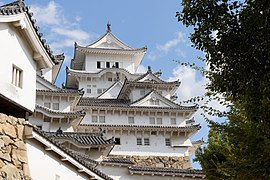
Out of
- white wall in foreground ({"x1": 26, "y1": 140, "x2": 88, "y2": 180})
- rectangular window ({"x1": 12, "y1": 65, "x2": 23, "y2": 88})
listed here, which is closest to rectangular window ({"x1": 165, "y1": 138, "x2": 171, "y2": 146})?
white wall in foreground ({"x1": 26, "y1": 140, "x2": 88, "y2": 180})

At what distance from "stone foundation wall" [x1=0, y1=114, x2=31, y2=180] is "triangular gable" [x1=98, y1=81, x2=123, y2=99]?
34.6 metres

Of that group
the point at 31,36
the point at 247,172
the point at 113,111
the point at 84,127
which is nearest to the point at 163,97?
the point at 113,111

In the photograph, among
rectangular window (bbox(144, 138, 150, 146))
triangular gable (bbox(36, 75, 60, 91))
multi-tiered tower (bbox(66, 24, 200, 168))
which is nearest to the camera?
triangular gable (bbox(36, 75, 60, 91))

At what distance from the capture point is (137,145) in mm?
41438

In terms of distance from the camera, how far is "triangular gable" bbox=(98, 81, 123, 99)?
4784 cm

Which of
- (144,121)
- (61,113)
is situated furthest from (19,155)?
(144,121)

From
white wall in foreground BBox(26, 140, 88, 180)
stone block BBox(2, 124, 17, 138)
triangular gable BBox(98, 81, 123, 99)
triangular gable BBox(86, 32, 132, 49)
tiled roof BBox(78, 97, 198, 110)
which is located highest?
triangular gable BBox(86, 32, 132, 49)

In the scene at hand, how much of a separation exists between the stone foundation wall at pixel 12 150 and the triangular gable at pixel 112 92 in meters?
34.6

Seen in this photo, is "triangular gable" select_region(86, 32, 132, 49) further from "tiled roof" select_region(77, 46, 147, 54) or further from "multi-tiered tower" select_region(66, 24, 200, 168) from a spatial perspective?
"multi-tiered tower" select_region(66, 24, 200, 168)

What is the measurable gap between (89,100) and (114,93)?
5482mm

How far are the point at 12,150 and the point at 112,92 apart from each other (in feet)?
119

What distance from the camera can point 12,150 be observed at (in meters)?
12.3

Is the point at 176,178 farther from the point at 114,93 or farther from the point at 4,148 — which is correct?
the point at 114,93

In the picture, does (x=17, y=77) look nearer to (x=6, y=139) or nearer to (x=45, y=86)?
(x=6, y=139)
